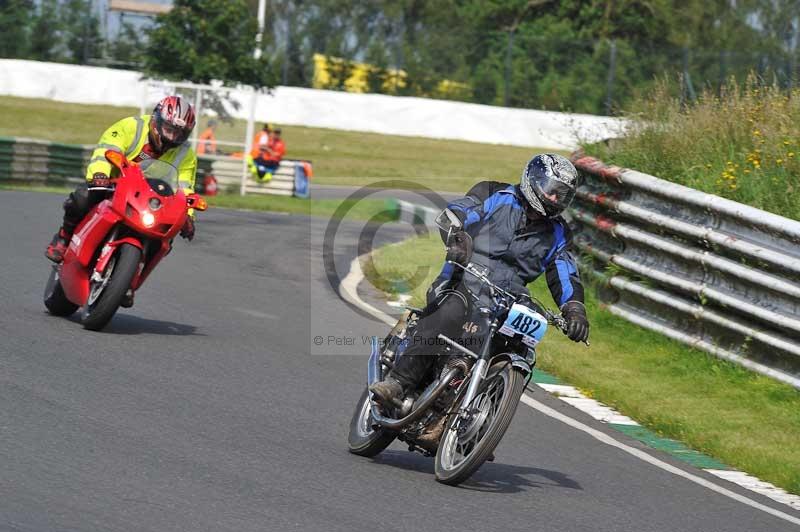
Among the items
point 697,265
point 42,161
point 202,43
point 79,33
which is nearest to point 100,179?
point 697,265

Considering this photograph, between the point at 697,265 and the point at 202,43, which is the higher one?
the point at 202,43

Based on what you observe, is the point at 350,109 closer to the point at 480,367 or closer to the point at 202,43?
the point at 202,43

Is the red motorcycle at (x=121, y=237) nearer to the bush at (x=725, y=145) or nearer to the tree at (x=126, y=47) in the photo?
the bush at (x=725, y=145)

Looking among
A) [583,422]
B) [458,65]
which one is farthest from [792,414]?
[458,65]

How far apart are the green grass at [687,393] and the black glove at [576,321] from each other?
1.90 metres

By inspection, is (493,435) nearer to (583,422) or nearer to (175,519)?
(175,519)

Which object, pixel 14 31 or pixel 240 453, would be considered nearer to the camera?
pixel 240 453

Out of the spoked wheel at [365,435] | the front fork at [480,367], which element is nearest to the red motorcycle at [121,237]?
the spoked wheel at [365,435]

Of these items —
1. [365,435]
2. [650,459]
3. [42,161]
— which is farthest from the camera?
[42,161]

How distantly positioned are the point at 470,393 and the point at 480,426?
0.17m

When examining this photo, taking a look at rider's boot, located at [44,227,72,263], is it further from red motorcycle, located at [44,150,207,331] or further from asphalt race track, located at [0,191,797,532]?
asphalt race track, located at [0,191,797,532]

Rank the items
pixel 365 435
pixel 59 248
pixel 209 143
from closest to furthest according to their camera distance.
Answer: pixel 365 435
pixel 59 248
pixel 209 143

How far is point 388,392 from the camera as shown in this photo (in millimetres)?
7078

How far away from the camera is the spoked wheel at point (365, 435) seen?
721cm
